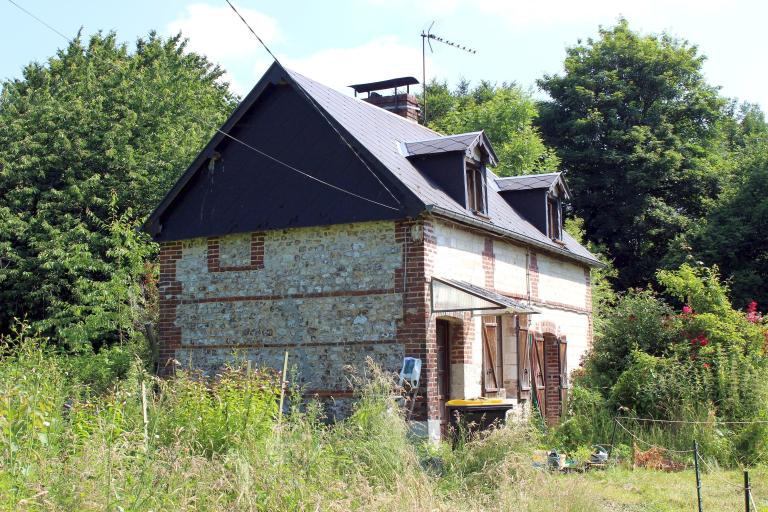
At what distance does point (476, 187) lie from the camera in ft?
54.5

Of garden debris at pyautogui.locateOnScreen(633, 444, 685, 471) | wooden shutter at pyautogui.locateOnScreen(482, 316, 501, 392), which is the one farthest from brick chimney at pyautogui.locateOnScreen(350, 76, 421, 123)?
garden debris at pyautogui.locateOnScreen(633, 444, 685, 471)

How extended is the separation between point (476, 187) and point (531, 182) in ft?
14.0

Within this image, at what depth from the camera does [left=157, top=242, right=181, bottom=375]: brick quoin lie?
1648cm

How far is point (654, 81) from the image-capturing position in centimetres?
3478

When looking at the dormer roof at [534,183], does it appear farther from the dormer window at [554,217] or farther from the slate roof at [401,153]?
the dormer window at [554,217]

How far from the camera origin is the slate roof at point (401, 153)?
1488 cm

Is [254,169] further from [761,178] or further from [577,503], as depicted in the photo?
[761,178]

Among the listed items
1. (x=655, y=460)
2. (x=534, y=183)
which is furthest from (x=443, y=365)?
(x=534, y=183)

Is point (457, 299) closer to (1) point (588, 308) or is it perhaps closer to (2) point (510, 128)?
(1) point (588, 308)

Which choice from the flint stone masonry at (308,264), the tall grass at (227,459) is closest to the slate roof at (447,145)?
the flint stone masonry at (308,264)

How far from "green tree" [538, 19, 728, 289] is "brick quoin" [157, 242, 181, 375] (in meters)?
21.1

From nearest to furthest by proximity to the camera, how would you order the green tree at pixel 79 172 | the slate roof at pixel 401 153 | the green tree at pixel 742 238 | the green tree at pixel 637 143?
the slate roof at pixel 401 153
the green tree at pixel 79 172
the green tree at pixel 742 238
the green tree at pixel 637 143

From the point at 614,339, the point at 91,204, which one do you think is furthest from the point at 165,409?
the point at 91,204

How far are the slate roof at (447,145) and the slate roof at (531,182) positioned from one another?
354 cm
